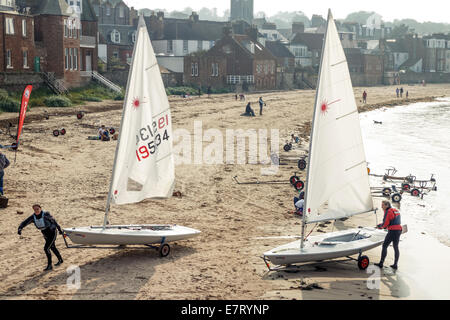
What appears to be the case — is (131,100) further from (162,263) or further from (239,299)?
(239,299)

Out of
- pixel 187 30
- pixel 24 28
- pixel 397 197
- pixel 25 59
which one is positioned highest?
pixel 187 30

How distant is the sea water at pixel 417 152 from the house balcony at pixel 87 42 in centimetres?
2981

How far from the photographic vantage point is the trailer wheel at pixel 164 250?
15414mm

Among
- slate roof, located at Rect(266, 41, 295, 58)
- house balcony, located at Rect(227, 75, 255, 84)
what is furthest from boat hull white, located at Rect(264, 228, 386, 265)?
slate roof, located at Rect(266, 41, 295, 58)

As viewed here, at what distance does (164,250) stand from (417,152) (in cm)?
2899

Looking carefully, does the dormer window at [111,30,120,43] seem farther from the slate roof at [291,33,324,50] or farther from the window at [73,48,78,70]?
the slate roof at [291,33,324,50]

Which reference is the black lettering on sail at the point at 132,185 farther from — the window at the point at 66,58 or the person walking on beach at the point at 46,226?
the window at the point at 66,58

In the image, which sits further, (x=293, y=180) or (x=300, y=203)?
(x=293, y=180)

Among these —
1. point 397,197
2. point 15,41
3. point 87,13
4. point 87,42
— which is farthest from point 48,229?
point 87,13

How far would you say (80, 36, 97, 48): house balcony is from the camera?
59.2 meters

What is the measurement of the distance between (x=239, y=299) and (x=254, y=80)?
237 ft

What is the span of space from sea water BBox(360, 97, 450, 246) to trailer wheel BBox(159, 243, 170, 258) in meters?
9.80

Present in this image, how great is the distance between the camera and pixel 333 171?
1559 cm

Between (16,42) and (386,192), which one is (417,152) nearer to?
(386,192)
